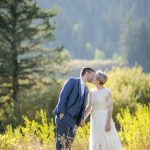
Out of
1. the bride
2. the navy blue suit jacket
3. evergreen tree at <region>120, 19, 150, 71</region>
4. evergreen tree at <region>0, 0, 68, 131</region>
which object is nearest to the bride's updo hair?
the bride

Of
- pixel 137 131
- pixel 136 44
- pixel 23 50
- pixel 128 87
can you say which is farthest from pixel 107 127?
pixel 136 44

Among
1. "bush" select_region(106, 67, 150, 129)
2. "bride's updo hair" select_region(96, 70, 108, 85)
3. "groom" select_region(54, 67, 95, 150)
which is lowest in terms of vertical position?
"bush" select_region(106, 67, 150, 129)

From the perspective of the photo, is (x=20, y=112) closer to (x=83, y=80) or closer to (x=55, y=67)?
(x=55, y=67)

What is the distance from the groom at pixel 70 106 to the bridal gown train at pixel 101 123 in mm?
206

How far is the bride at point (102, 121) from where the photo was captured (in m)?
9.27

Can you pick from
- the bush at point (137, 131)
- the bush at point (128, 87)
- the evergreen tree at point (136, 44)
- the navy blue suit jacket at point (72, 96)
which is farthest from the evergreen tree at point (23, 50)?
the evergreen tree at point (136, 44)

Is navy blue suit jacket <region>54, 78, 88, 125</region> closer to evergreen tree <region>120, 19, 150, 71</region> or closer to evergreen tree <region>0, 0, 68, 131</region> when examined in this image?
evergreen tree <region>0, 0, 68, 131</region>

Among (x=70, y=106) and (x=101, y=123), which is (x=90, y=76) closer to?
(x=70, y=106)

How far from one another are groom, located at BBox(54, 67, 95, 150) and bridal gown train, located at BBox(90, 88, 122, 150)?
0.21 meters

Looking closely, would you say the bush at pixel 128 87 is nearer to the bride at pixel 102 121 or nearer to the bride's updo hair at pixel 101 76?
the bride at pixel 102 121

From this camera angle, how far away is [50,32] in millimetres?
24625

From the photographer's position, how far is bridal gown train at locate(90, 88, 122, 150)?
9281mm

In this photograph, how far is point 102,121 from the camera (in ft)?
31.0

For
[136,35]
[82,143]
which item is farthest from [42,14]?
[136,35]
